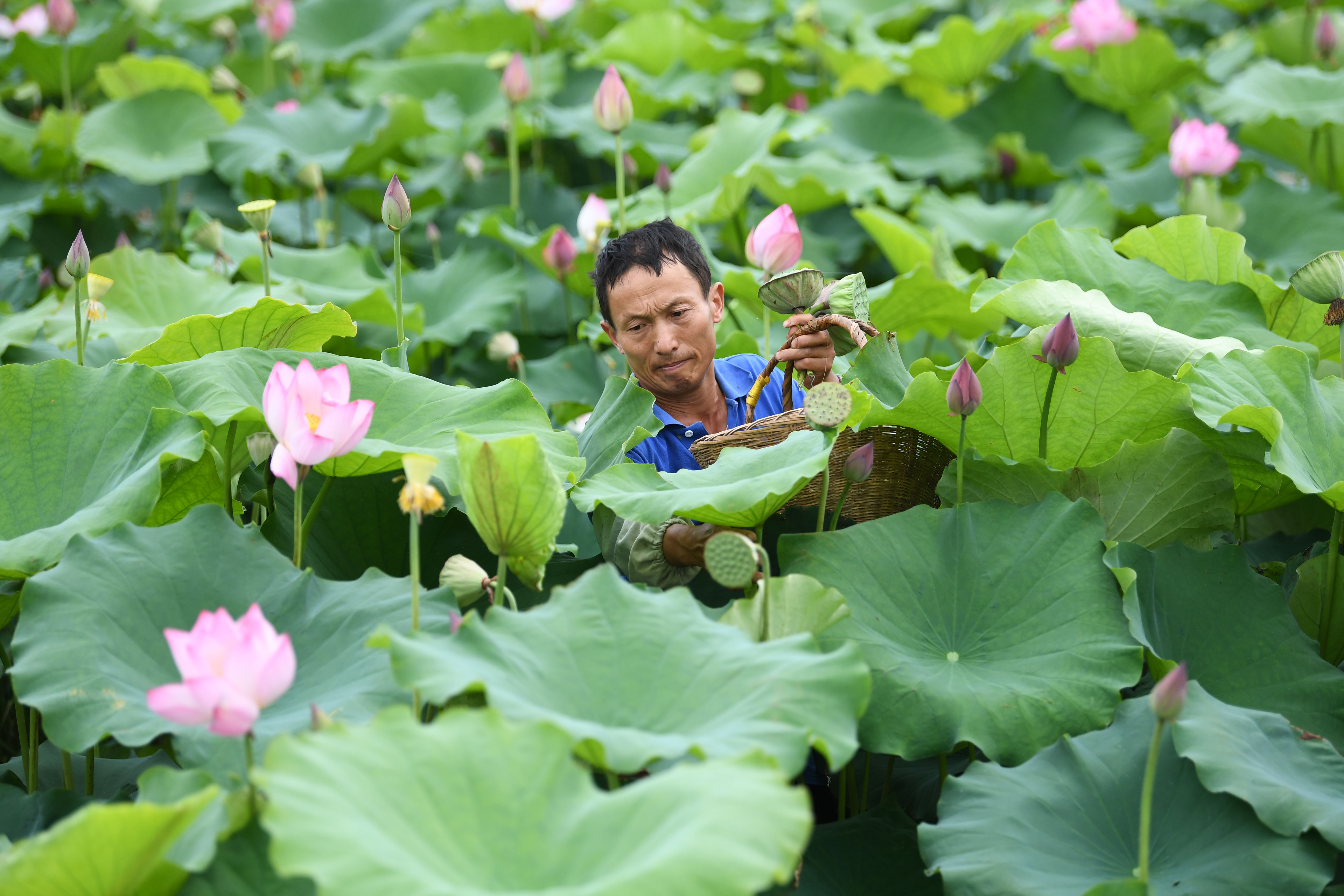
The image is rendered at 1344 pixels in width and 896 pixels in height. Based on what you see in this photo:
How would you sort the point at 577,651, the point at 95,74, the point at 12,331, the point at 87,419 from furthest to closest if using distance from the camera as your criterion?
the point at 95,74, the point at 12,331, the point at 87,419, the point at 577,651

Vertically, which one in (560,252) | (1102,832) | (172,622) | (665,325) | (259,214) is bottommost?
(1102,832)

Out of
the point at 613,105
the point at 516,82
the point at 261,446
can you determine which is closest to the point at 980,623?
the point at 261,446

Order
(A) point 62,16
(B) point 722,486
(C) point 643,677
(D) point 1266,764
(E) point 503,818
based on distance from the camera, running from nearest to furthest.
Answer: (E) point 503,818 < (C) point 643,677 < (D) point 1266,764 < (B) point 722,486 < (A) point 62,16

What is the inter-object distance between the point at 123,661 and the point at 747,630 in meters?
0.79

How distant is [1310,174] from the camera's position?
3.65 metres

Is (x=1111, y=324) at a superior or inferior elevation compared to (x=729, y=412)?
superior

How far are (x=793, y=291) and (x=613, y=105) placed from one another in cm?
103

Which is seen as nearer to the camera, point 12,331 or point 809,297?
point 809,297

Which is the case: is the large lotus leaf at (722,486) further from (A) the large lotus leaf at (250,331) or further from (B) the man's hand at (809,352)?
(A) the large lotus leaf at (250,331)

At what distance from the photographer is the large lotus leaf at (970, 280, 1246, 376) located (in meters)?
1.91

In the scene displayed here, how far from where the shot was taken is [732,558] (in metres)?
1.43

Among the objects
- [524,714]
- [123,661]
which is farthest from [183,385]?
[524,714]

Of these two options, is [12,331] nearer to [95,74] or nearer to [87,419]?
[87,419]

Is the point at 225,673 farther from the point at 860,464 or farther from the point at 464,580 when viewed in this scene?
the point at 860,464
